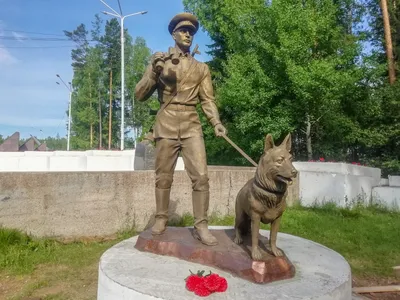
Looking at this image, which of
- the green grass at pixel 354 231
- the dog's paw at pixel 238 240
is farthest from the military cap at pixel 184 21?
the green grass at pixel 354 231

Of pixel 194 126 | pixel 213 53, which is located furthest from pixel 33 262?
pixel 213 53

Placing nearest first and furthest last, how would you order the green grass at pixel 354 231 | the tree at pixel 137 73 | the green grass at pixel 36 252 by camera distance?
1. the green grass at pixel 36 252
2. the green grass at pixel 354 231
3. the tree at pixel 137 73

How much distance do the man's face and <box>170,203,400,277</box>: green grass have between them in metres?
4.08

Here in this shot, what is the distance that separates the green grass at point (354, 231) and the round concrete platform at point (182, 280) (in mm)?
2281

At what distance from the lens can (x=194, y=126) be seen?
3926mm

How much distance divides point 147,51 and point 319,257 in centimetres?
3728

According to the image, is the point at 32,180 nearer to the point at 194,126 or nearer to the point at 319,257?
the point at 194,126

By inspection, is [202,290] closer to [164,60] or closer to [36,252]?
[164,60]

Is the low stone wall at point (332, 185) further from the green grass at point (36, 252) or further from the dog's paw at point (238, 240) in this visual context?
the dog's paw at point (238, 240)

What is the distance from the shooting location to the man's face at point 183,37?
3883 millimetres

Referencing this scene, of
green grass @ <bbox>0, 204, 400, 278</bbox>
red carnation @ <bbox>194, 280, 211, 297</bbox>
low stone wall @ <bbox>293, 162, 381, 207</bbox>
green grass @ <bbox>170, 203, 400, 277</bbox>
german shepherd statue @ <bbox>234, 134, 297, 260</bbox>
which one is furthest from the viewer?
low stone wall @ <bbox>293, 162, 381, 207</bbox>

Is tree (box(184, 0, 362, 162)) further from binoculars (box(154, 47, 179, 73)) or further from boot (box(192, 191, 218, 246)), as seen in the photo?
boot (box(192, 191, 218, 246))

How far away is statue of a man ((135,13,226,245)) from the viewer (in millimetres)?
3793

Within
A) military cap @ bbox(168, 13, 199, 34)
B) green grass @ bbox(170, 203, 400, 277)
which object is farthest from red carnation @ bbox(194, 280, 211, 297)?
green grass @ bbox(170, 203, 400, 277)
